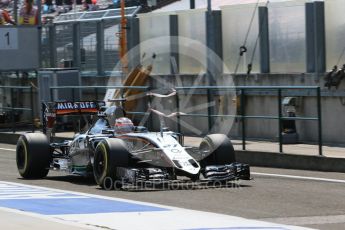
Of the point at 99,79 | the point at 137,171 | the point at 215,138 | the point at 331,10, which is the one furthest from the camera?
the point at 99,79

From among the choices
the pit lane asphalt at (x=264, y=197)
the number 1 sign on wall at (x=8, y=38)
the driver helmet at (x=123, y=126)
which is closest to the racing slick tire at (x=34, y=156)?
the pit lane asphalt at (x=264, y=197)

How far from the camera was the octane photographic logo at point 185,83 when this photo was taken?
71.0 feet

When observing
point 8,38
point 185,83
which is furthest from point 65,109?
point 8,38

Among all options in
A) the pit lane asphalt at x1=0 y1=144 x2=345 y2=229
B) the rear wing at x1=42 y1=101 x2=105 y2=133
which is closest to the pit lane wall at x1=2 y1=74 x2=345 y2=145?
the pit lane asphalt at x1=0 y1=144 x2=345 y2=229

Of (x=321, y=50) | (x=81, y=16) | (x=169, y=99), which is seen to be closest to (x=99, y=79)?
(x=81, y=16)

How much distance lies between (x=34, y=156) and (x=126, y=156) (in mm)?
2813

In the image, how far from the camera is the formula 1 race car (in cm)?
1350

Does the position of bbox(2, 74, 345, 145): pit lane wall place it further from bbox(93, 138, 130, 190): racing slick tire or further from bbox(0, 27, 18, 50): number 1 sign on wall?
bbox(0, 27, 18, 50): number 1 sign on wall

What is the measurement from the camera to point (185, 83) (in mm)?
25047

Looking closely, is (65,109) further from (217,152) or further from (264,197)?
(264,197)

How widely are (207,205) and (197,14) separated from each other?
558 inches

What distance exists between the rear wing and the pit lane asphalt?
1141mm

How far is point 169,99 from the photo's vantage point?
23.5m

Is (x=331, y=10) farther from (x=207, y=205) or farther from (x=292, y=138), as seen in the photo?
(x=207, y=205)
